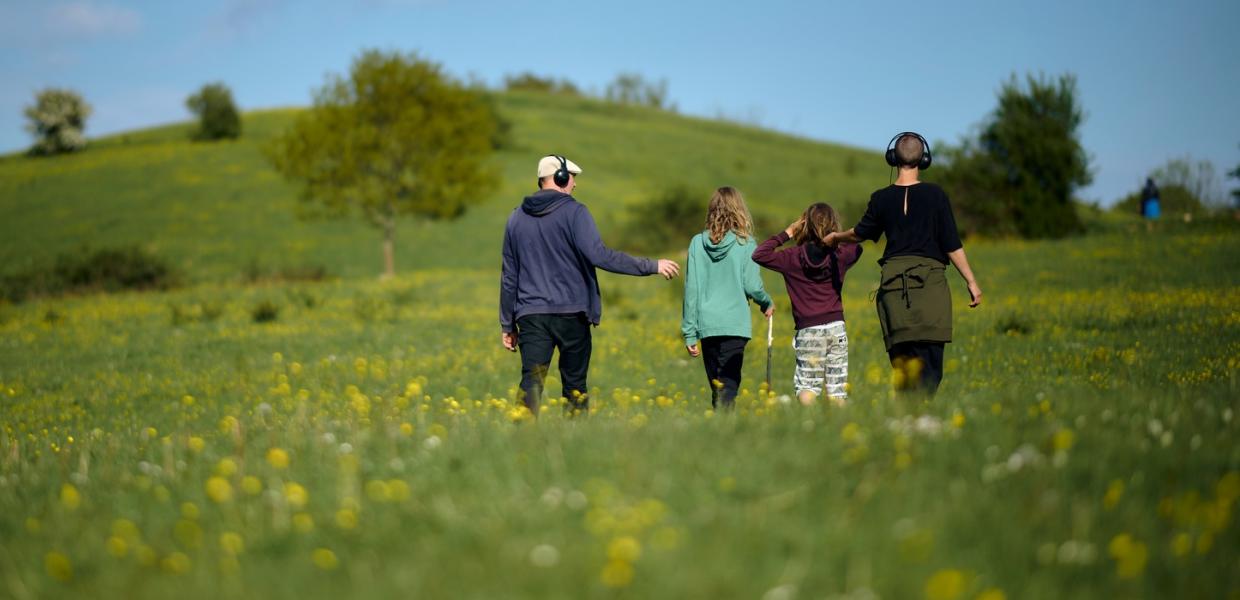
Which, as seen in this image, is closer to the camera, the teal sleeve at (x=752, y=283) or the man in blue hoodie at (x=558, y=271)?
the man in blue hoodie at (x=558, y=271)

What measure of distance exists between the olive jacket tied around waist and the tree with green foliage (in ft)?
133

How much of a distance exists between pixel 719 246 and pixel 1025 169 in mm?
41341

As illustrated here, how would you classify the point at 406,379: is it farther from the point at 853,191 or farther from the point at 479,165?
the point at 853,191

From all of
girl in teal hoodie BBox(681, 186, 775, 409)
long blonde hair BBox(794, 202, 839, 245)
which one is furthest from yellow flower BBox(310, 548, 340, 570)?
long blonde hair BBox(794, 202, 839, 245)

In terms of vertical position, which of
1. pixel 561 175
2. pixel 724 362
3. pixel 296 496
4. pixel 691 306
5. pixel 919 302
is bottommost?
pixel 296 496

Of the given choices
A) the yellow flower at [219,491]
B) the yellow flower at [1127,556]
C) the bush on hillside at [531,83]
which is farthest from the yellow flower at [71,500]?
the bush on hillside at [531,83]

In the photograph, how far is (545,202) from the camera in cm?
745

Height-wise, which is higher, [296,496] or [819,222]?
[819,222]

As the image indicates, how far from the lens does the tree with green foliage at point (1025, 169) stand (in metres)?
44.5

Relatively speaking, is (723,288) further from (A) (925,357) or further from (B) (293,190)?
(B) (293,190)

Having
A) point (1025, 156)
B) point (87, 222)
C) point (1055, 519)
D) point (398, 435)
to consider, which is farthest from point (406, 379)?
point (87, 222)

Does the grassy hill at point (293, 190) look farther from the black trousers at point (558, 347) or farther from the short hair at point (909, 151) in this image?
the short hair at point (909, 151)

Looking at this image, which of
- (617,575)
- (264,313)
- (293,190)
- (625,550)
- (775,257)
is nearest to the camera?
(617,575)

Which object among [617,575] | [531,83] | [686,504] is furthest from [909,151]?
[531,83]
